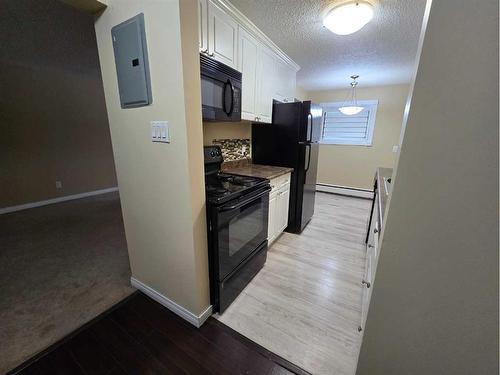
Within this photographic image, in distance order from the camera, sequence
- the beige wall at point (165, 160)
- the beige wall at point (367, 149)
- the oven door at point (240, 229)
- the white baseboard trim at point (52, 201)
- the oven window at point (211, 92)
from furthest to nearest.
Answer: the beige wall at point (367, 149)
the white baseboard trim at point (52, 201)
the oven window at point (211, 92)
the oven door at point (240, 229)
the beige wall at point (165, 160)

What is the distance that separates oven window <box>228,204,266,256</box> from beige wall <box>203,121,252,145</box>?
961 mm

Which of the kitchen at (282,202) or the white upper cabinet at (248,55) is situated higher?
the white upper cabinet at (248,55)

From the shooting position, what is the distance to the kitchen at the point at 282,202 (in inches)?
24.9

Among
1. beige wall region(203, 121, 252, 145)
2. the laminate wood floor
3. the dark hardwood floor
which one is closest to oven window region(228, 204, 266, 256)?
the laminate wood floor

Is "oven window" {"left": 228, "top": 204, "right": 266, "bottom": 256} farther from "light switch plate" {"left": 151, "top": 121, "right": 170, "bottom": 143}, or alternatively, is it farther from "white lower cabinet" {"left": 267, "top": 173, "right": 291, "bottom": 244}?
"light switch plate" {"left": 151, "top": 121, "right": 170, "bottom": 143}

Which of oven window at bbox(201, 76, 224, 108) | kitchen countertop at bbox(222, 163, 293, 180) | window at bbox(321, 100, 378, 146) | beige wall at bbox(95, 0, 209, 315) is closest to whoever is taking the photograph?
beige wall at bbox(95, 0, 209, 315)

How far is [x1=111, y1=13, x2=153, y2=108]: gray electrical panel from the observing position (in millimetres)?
1135

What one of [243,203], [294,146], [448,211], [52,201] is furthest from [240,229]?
[52,201]

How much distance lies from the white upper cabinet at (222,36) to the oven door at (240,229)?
119cm

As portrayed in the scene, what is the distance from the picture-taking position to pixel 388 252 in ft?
2.58

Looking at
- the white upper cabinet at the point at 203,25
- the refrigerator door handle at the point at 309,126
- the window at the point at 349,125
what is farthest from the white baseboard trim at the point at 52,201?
the window at the point at 349,125

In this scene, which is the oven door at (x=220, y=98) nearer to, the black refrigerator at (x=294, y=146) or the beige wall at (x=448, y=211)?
the black refrigerator at (x=294, y=146)

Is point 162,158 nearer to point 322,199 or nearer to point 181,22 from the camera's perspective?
point 181,22

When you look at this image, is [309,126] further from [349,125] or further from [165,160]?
[349,125]
